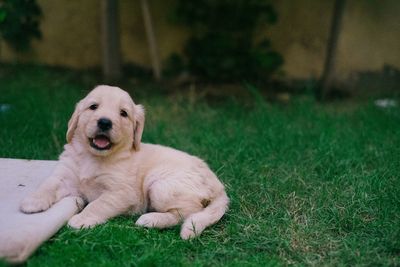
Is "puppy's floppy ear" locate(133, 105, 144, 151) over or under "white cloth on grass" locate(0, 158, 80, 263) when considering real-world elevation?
over

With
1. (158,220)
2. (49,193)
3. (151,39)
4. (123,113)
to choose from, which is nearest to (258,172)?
(158,220)

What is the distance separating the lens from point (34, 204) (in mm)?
3123

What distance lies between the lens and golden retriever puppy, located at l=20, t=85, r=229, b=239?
3.17m

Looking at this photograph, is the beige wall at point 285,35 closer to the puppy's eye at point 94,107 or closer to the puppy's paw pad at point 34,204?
the puppy's eye at point 94,107

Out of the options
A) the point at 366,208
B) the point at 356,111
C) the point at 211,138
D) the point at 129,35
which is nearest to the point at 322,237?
the point at 366,208

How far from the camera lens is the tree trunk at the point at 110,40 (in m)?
6.26

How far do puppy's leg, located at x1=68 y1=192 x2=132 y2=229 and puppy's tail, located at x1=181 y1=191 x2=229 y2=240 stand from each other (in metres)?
0.38

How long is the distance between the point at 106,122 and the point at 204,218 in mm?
766

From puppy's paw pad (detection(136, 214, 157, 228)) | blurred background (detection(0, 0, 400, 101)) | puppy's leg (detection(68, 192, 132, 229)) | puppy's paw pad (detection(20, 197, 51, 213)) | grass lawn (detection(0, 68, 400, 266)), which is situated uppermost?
blurred background (detection(0, 0, 400, 101))

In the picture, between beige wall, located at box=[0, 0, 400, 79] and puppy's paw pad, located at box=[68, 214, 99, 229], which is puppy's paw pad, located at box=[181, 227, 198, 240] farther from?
beige wall, located at box=[0, 0, 400, 79]

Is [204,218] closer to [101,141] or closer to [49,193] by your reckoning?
[101,141]

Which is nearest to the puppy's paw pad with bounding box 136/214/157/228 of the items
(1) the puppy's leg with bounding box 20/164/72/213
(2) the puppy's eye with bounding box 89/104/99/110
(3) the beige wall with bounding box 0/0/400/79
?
(1) the puppy's leg with bounding box 20/164/72/213

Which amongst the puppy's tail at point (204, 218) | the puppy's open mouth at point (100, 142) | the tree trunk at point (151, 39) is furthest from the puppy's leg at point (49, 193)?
the tree trunk at point (151, 39)

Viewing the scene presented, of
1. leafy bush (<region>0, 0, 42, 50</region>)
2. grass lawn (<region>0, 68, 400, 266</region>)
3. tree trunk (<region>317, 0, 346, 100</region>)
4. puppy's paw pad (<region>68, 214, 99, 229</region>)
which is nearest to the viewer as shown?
grass lawn (<region>0, 68, 400, 266</region>)
